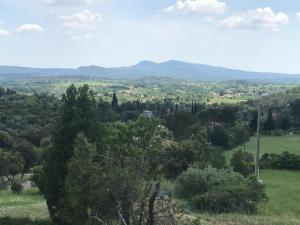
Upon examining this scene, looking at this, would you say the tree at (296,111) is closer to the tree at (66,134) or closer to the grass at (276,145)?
the grass at (276,145)

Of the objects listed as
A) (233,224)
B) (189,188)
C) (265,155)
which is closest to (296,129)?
(265,155)

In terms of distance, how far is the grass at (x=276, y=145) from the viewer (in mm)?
56681

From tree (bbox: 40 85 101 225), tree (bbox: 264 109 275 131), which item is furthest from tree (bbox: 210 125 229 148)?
tree (bbox: 40 85 101 225)

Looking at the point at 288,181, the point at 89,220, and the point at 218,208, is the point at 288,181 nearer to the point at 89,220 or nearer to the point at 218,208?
the point at 218,208

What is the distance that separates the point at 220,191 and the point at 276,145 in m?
41.5

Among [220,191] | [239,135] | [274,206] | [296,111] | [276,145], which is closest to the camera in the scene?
[220,191]

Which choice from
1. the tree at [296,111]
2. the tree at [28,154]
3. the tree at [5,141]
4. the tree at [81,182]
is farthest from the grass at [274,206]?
the tree at [296,111]

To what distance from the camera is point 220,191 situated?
2119 cm

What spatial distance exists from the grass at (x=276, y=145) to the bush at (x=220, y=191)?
30.5m

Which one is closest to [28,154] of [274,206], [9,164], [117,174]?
[9,164]

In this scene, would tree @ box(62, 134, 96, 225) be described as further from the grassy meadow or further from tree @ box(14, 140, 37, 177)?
tree @ box(14, 140, 37, 177)

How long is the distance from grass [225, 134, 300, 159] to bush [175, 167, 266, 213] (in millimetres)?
30450

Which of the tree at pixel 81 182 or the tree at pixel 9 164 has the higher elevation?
the tree at pixel 81 182

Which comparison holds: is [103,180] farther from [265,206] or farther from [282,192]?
[282,192]
